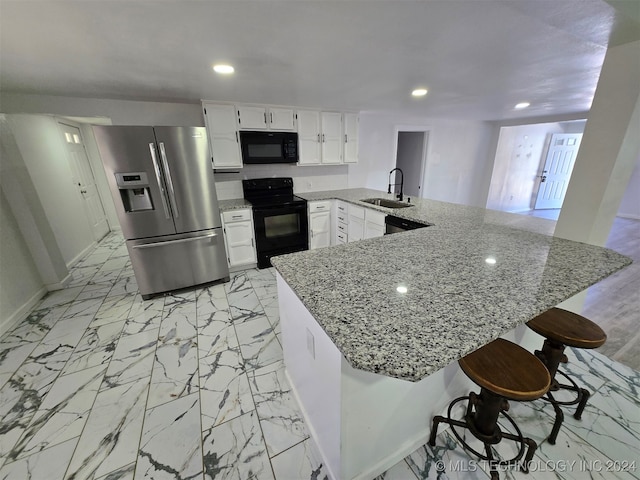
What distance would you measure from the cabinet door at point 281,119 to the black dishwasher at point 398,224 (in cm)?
186

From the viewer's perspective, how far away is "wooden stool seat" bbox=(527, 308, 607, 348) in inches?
46.9

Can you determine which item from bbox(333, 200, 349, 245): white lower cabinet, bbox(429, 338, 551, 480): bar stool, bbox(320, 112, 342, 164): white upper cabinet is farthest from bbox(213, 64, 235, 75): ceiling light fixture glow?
bbox(429, 338, 551, 480): bar stool

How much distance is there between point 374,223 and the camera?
288 cm

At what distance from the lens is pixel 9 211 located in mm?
2533

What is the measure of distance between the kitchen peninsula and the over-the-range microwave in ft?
7.25

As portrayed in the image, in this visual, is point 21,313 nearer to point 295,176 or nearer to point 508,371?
point 295,176

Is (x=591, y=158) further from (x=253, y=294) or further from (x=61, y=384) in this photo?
(x=61, y=384)

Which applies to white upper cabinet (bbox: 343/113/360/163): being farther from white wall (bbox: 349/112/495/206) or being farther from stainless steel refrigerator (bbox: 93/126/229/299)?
stainless steel refrigerator (bbox: 93/126/229/299)

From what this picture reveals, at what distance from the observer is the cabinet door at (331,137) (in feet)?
11.6

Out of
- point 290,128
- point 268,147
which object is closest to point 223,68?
point 268,147

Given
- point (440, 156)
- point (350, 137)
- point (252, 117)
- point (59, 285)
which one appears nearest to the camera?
point (59, 285)

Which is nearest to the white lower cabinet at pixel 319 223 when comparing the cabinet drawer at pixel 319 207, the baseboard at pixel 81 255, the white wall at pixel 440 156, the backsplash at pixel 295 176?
the cabinet drawer at pixel 319 207

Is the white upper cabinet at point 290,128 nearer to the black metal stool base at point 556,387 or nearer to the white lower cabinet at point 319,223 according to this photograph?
the white lower cabinet at point 319,223

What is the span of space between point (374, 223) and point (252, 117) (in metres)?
2.03
